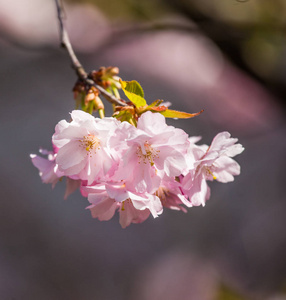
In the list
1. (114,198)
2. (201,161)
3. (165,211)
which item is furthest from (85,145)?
(165,211)

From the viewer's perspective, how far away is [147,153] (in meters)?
0.74

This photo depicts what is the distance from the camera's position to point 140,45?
334cm

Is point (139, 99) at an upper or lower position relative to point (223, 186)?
upper

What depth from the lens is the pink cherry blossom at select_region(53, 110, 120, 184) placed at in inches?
28.7

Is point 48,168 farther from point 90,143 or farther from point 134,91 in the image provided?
point 134,91

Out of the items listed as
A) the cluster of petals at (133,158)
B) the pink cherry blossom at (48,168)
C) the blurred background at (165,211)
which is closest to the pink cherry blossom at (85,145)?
the cluster of petals at (133,158)

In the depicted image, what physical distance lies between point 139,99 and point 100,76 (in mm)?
226

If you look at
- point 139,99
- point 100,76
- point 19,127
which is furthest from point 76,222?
point 139,99

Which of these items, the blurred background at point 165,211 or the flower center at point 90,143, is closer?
the flower center at point 90,143

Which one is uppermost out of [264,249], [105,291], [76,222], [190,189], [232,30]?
[190,189]

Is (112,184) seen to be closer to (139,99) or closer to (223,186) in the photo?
(139,99)

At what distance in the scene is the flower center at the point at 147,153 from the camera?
2.39 ft

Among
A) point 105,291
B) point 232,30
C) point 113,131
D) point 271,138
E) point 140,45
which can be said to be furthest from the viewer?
point 140,45

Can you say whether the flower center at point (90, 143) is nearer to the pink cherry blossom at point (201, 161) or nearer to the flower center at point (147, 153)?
the flower center at point (147, 153)
